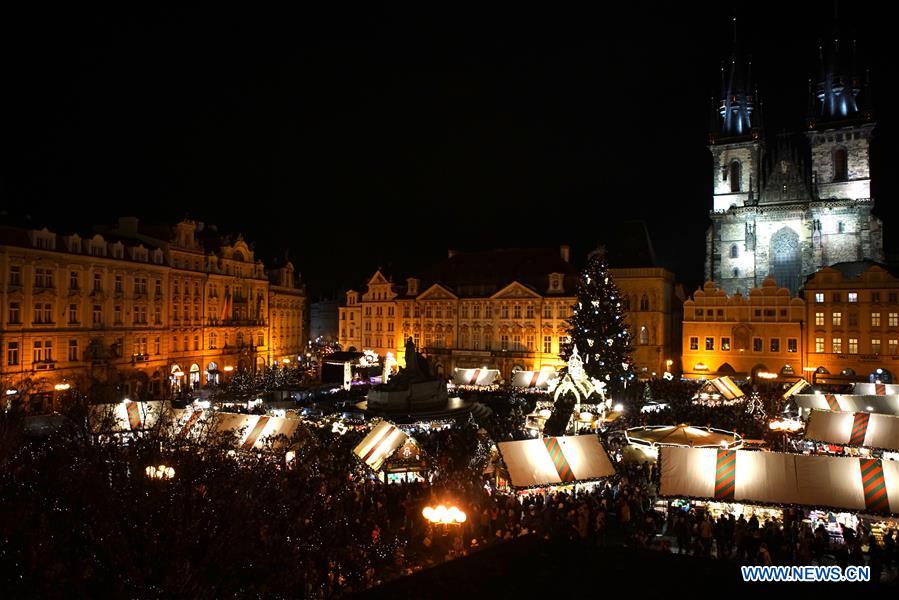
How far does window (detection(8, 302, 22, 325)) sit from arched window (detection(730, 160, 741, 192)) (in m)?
55.5

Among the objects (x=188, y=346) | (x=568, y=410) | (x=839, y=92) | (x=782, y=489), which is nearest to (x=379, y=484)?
(x=782, y=489)

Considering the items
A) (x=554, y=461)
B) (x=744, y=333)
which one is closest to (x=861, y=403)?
(x=554, y=461)

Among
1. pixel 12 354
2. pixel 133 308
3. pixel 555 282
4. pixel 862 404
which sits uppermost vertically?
pixel 555 282

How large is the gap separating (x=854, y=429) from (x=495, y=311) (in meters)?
34.7

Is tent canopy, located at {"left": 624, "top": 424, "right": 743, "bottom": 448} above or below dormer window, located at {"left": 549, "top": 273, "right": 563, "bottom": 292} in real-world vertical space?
below

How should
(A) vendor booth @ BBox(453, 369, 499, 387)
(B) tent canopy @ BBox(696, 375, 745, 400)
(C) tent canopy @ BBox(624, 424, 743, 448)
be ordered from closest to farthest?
1. (C) tent canopy @ BBox(624, 424, 743, 448)
2. (B) tent canopy @ BBox(696, 375, 745, 400)
3. (A) vendor booth @ BBox(453, 369, 499, 387)

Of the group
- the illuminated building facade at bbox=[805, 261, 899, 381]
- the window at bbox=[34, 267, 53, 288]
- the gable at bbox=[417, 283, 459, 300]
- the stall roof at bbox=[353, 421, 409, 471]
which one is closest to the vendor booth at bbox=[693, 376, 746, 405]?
the illuminated building facade at bbox=[805, 261, 899, 381]

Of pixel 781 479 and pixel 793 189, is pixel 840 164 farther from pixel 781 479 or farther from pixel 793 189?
pixel 781 479

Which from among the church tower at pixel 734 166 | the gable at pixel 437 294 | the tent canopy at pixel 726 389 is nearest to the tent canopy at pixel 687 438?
the tent canopy at pixel 726 389

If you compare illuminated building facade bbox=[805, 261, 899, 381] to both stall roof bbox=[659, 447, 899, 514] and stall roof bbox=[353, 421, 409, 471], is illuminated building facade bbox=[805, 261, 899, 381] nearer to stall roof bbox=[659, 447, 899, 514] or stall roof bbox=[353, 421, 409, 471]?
stall roof bbox=[659, 447, 899, 514]

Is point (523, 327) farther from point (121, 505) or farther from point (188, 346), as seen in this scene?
point (121, 505)

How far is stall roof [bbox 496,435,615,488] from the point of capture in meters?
18.1

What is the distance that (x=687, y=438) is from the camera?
69.7 feet

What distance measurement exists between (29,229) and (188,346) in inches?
575
